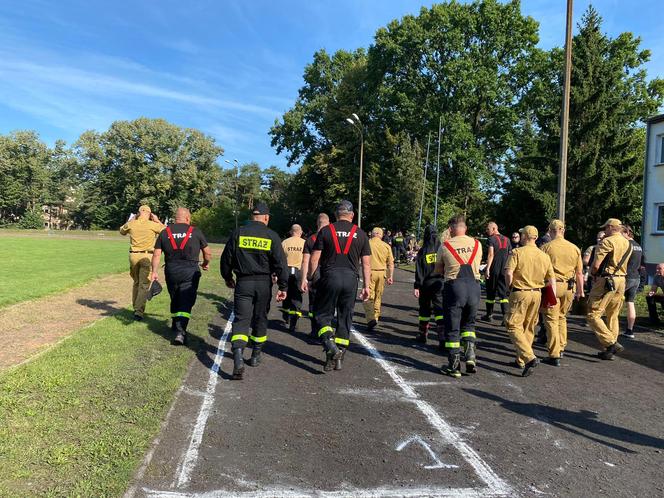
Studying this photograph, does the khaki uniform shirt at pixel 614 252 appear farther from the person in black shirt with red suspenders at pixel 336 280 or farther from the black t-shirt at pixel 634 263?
the person in black shirt with red suspenders at pixel 336 280

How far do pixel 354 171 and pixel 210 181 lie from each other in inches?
1436

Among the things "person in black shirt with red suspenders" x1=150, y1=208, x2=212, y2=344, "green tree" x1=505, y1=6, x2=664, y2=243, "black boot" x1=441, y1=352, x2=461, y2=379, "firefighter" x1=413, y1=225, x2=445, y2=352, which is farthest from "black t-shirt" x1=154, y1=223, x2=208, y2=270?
"green tree" x1=505, y1=6, x2=664, y2=243

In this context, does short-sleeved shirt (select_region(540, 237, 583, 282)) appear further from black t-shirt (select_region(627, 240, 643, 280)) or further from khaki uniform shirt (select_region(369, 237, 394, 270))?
khaki uniform shirt (select_region(369, 237, 394, 270))

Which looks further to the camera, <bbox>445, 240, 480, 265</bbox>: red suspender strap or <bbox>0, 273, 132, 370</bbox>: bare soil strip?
<bbox>0, 273, 132, 370</bbox>: bare soil strip

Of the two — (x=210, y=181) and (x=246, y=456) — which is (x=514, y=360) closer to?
(x=246, y=456)

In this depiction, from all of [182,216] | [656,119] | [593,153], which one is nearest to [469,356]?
[182,216]

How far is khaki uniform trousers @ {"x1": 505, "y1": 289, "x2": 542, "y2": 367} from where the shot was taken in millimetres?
6617

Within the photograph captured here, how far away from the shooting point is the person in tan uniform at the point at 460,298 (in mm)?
6395

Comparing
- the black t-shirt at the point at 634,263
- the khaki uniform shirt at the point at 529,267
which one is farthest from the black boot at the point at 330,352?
the black t-shirt at the point at 634,263

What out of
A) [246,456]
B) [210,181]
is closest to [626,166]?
[246,456]

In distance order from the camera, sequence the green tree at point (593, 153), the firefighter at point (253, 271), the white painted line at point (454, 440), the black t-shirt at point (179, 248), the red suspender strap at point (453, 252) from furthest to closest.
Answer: the green tree at point (593, 153)
the black t-shirt at point (179, 248)
the red suspender strap at point (453, 252)
the firefighter at point (253, 271)
the white painted line at point (454, 440)

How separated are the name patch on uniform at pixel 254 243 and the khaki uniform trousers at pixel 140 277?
12.1 feet

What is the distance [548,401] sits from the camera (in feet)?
17.9

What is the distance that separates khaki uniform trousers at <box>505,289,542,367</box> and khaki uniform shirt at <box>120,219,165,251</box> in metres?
6.16
